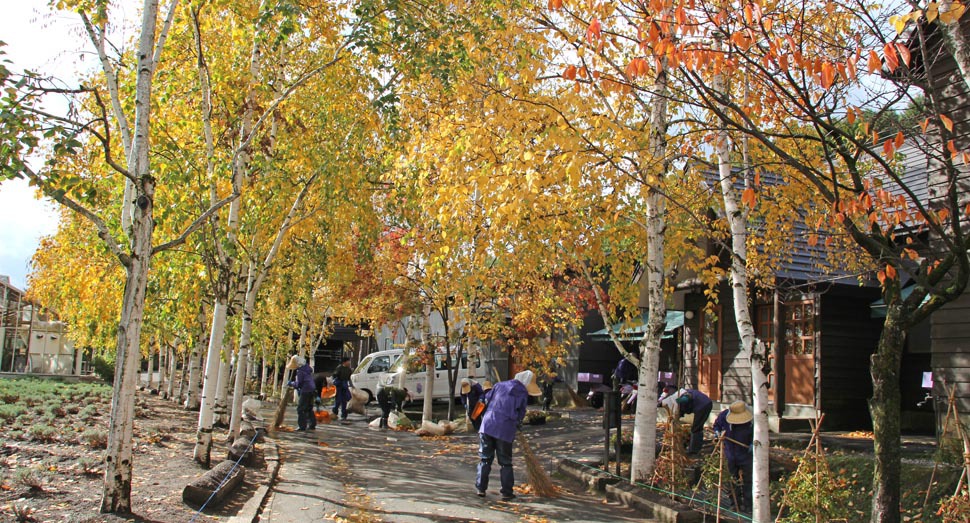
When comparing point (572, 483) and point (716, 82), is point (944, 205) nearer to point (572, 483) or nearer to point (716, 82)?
point (716, 82)

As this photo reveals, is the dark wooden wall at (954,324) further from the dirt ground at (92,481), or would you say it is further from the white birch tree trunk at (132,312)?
the white birch tree trunk at (132,312)

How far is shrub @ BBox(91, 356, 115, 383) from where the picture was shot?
130 ft

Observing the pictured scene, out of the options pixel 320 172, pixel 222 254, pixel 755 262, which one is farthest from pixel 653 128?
pixel 222 254

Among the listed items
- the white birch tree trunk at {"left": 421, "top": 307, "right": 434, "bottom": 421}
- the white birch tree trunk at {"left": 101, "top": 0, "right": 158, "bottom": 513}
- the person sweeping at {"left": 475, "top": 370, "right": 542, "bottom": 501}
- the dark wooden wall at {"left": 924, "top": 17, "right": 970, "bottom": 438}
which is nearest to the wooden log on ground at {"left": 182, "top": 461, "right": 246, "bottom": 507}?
the white birch tree trunk at {"left": 101, "top": 0, "right": 158, "bottom": 513}

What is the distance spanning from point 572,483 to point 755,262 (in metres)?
4.60

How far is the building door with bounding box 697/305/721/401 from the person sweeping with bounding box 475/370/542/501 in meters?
10.2

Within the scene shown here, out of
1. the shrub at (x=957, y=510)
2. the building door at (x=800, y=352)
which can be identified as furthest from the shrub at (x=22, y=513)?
the building door at (x=800, y=352)

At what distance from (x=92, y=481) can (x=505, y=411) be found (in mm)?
4786

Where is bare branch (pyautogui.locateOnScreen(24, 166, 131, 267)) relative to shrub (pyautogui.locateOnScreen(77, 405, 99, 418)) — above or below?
above

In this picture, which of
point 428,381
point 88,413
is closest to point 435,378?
point 428,381

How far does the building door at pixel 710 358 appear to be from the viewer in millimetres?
18531

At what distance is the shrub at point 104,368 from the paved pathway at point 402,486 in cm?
2839

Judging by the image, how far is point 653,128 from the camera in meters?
9.59

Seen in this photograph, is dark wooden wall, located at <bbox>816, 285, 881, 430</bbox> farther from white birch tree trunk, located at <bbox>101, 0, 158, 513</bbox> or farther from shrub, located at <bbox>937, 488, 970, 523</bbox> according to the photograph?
white birch tree trunk, located at <bbox>101, 0, 158, 513</bbox>
